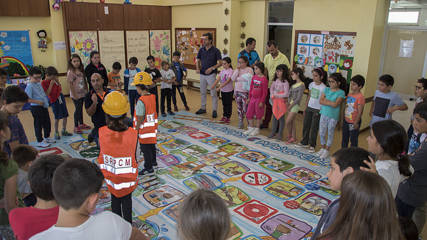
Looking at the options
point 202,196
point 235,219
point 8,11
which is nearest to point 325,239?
point 202,196

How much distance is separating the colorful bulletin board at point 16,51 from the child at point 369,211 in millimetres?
8334

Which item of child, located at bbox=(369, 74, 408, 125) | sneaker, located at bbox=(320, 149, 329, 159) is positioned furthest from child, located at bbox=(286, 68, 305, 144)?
child, located at bbox=(369, 74, 408, 125)

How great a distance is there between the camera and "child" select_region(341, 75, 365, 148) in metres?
4.27

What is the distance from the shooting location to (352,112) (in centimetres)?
435

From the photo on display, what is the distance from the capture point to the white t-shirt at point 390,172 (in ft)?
6.45

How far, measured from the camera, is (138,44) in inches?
370

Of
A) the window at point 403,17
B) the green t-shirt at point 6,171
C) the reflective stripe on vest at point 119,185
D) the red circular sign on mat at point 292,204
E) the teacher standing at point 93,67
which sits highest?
the window at point 403,17

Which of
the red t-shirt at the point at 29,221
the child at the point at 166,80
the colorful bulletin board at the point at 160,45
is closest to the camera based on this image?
the red t-shirt at the point at 29,221

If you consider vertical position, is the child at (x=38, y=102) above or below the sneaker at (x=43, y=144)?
above

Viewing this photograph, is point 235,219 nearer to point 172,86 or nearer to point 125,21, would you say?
point 172,86

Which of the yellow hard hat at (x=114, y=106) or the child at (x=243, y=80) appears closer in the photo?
the yellow hard hat at (x=114, y=106)

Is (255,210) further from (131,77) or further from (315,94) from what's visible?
(131,77)

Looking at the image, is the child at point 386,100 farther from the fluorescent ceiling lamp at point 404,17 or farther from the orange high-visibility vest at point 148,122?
the orange high-visibility vest at point 148,122

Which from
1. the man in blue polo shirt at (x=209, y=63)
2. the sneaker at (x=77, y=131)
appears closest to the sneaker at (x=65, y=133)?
the sneaker at (x=77, y=131)
